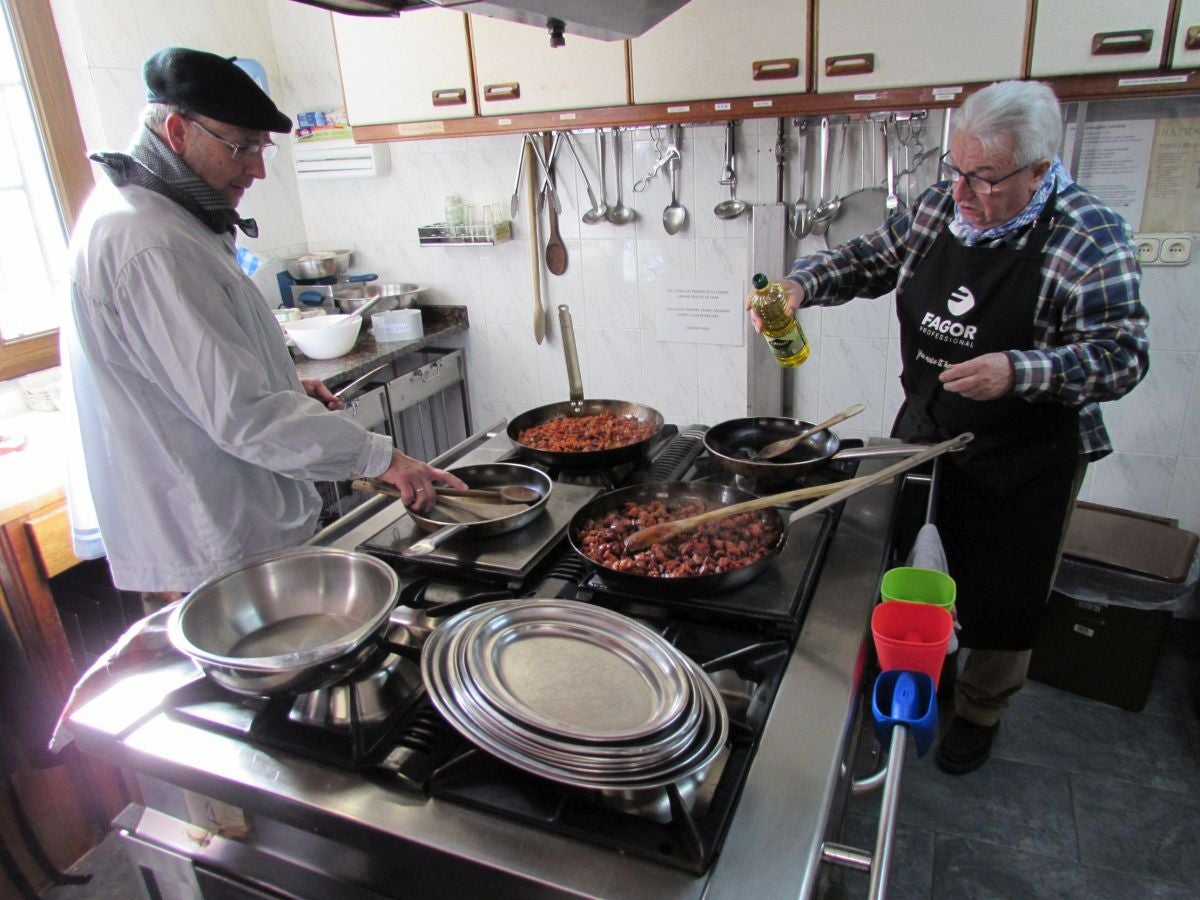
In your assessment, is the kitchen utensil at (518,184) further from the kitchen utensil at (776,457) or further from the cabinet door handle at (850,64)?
the kitchen utensil at (776,457)

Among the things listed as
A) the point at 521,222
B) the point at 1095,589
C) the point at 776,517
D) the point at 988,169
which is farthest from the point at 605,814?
the point at 521,222

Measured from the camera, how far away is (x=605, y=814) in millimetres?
814

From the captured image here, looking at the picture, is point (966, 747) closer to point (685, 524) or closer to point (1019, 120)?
point (685, 524)

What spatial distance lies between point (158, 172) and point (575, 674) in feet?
3.58

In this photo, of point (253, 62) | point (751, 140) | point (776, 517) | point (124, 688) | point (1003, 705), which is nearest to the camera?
point (124, 688)

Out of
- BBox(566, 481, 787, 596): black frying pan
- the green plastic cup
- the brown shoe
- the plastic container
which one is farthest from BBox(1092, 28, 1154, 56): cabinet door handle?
the plastic container

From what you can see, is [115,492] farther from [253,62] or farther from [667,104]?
[253,62]

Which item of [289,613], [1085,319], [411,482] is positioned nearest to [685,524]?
[411,482]

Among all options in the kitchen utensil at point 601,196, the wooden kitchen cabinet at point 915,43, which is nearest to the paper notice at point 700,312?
the kitchen utensil at point 601,196

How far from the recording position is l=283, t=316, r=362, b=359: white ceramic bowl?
2.72 meters

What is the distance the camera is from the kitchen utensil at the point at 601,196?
2.77 meters

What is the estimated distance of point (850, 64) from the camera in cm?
208

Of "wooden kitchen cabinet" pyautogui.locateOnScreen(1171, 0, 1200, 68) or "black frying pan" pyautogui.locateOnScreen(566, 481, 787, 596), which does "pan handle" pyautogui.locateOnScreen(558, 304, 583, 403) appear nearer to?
"black frying pan" pyautogui.locateOnScreen(566, 481, 787, 596)

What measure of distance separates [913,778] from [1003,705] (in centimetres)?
30
